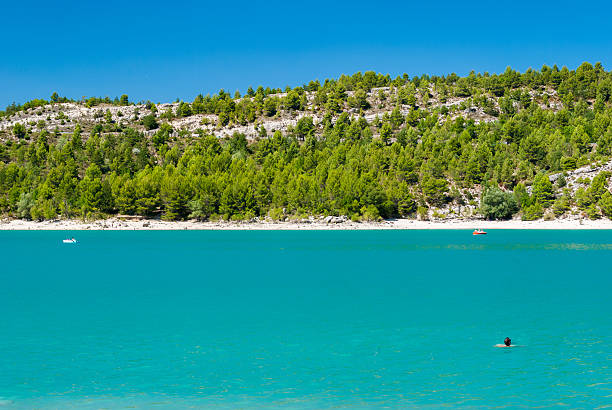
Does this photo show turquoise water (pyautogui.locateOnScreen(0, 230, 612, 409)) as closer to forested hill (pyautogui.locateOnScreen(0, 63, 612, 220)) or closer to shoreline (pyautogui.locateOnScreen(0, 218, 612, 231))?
shoreline (pyautogui.locateOnScreen(0, 218, 612, 231))

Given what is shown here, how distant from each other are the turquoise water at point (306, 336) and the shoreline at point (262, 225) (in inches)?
3136

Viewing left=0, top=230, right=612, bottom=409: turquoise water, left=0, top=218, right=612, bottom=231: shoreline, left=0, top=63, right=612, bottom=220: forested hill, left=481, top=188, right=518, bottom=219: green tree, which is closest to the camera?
left=0, top=230, right=612, bottom=409: turquoise water

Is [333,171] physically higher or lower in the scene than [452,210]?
higher

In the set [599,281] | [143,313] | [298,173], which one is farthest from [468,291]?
[298,173]

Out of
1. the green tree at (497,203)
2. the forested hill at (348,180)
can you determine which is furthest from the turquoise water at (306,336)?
the forested hill at (348,180)

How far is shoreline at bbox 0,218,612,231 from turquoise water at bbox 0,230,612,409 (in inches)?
3136

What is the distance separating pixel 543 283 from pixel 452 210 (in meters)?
103

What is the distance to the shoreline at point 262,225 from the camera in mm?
138500

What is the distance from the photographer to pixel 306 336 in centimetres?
2828

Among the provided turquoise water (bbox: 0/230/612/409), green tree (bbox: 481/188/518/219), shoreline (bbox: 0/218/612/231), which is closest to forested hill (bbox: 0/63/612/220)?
green tree (bbox: 481/188/518/219)

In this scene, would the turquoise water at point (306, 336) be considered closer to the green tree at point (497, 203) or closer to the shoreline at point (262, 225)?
the shoreline at point (262, 225)

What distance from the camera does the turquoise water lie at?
64.2 ft

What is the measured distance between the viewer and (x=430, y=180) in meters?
148

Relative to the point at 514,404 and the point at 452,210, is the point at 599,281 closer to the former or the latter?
the point at 514,404
